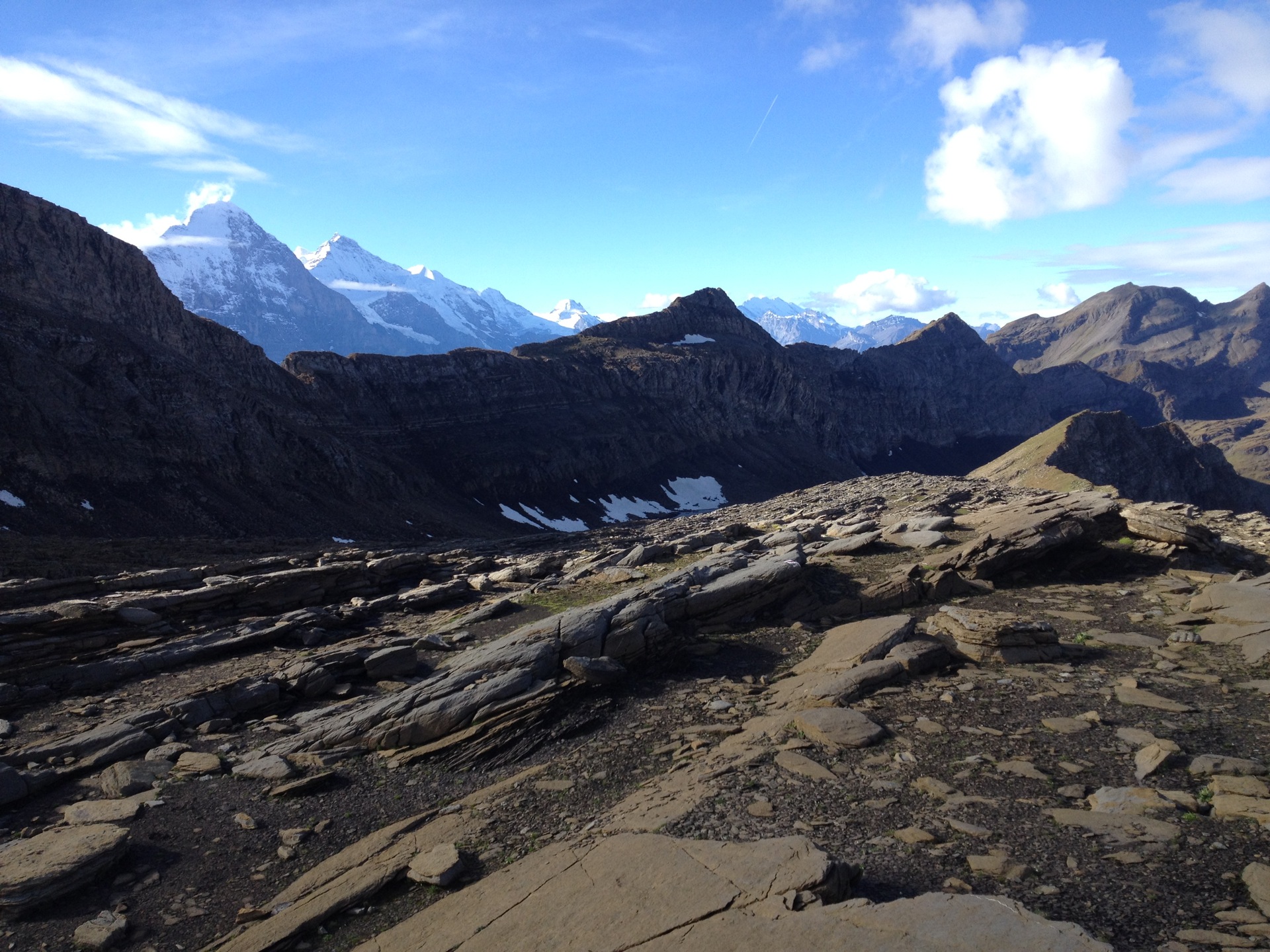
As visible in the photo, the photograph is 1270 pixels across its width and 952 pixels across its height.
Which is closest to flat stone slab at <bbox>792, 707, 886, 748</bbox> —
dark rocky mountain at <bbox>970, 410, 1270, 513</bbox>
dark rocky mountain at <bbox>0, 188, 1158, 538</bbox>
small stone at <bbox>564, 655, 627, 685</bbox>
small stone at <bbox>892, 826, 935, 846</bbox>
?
small stone at <bbox>892, 826, 935, 846</bbox>

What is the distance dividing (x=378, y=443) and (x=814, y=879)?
9276 cm

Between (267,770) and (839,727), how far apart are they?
9986mm

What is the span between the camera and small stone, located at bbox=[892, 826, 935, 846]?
8391 mm

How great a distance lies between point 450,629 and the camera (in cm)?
2080

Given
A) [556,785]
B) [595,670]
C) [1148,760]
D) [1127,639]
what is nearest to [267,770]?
[556,785]

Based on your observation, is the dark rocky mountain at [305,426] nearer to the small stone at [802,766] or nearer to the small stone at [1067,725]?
the small stone at [802,766]

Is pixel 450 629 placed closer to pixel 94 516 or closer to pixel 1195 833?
pixel 1195 833

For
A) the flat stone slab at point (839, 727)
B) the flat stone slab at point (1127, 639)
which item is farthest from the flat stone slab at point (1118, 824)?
the flat stone slab at point (1127, 639)

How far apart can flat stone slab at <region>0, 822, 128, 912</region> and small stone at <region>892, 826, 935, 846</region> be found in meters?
10.6

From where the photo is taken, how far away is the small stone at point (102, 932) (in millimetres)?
8203

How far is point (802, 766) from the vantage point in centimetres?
1059

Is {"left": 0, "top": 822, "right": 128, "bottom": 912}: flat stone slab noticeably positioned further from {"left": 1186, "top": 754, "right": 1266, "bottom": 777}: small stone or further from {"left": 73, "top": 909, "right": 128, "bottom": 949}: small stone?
{"left": 1186, "top": 754, "right": 1266, "bottom": 777}: small stone

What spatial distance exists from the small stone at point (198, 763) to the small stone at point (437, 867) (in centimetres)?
576

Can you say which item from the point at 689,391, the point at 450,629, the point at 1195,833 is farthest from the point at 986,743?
the point at 689,391
